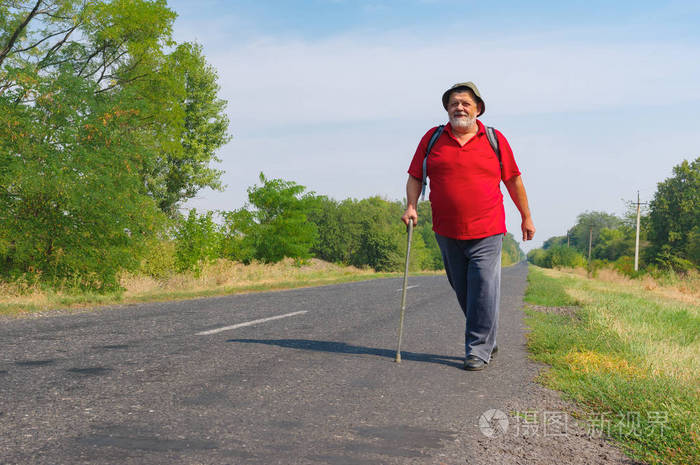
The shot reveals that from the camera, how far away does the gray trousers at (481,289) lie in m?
4.59

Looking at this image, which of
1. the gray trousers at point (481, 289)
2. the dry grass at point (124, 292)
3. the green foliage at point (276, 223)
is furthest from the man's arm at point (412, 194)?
the green foliage at point (276, 223)

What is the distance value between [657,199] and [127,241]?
53.2 meters

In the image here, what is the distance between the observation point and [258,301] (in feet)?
33.7

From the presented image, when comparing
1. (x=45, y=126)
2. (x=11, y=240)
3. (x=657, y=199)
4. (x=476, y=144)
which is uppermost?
(x=657, y=199)

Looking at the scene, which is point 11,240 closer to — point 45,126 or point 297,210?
point 45,126

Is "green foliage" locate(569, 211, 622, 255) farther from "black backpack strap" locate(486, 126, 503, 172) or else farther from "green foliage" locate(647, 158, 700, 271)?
"black backpack strap" locate(486, 126, 503, 172)

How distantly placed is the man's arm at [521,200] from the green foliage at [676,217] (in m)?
47.9

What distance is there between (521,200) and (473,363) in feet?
5.34

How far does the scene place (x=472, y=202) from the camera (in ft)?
14.9

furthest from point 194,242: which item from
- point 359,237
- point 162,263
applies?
point 359,237

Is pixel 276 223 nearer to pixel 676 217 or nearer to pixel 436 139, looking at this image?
pixel 436 139

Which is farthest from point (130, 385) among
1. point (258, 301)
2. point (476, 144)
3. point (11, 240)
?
point (11, 240)

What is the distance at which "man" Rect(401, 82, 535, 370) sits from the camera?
4559 millimetres

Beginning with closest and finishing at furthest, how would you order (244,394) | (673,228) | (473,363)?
(244,394) → (473,363) → (673,228)
